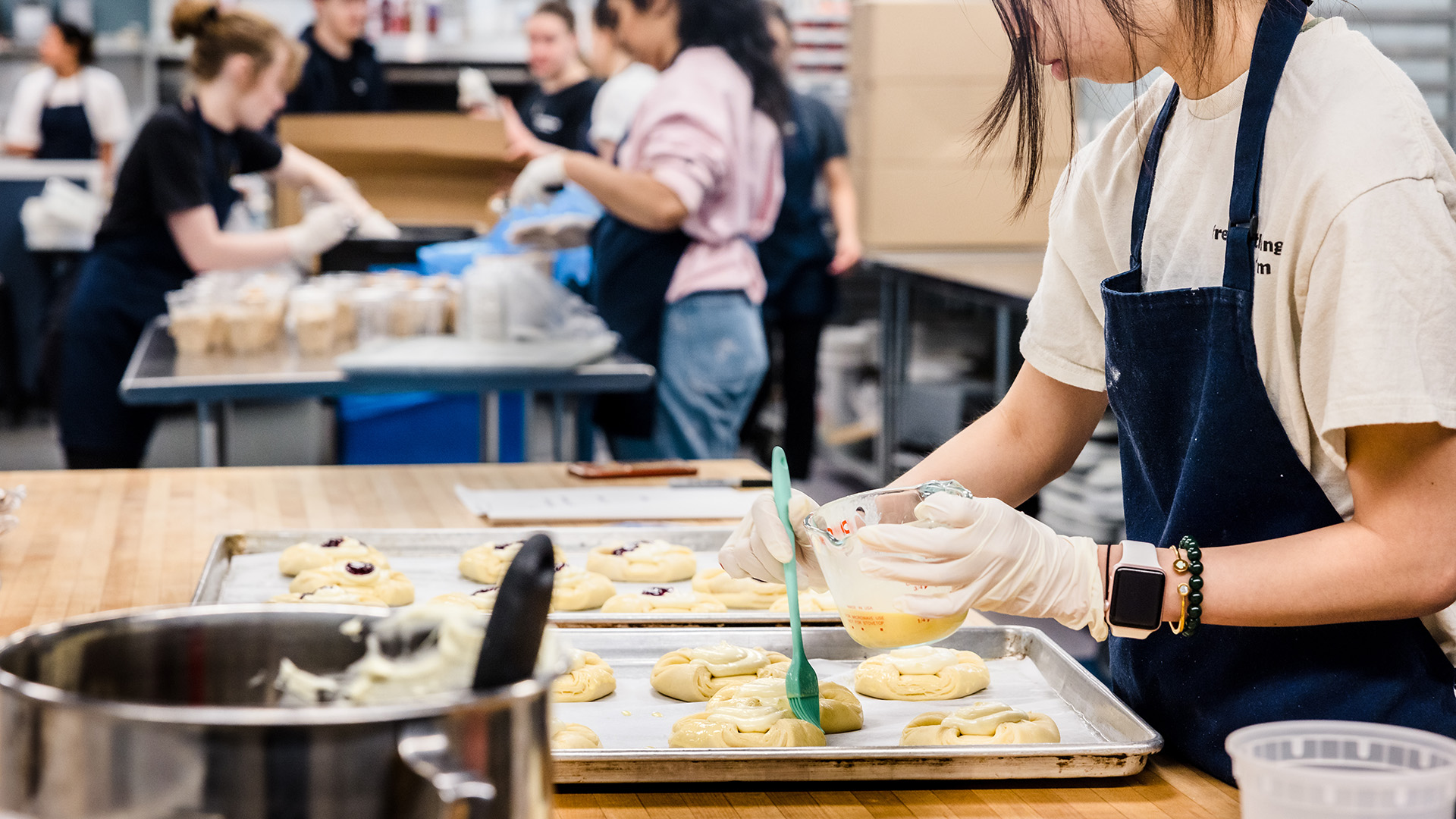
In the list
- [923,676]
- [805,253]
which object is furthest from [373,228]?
[923,676]

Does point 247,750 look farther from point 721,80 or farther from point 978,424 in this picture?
point 721,80

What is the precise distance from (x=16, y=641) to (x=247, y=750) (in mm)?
174

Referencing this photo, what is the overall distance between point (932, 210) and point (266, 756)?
5.14m

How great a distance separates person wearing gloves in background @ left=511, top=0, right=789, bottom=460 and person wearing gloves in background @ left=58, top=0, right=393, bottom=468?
0.83 metres

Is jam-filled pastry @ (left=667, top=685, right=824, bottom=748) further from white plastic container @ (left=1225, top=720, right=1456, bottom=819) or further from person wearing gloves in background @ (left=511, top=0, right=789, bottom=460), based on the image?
person wearing gloves in background @ (left=511, top=0, right=789, bottom=460)

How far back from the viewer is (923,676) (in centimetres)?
136

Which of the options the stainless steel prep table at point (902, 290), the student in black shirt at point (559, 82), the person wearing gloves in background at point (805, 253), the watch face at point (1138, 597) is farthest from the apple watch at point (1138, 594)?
the student in black shirt at point (559, 82)

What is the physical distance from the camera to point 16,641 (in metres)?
0.65

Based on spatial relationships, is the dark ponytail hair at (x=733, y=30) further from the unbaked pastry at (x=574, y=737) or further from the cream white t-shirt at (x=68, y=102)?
the cream white t-shirt at (x=68, y=102)

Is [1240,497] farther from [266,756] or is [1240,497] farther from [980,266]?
[980,266]

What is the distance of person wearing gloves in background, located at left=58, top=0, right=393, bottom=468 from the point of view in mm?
3662

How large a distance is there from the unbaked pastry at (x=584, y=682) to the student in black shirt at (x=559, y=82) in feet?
14.3

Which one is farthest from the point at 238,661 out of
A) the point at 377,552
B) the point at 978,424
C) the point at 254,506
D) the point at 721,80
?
the point at 721,80

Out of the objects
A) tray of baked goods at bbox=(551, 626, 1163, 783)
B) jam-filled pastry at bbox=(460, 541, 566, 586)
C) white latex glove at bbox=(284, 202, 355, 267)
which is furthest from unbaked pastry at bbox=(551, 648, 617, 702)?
white latex glove at bbox=(284, 202, 355, 267)
